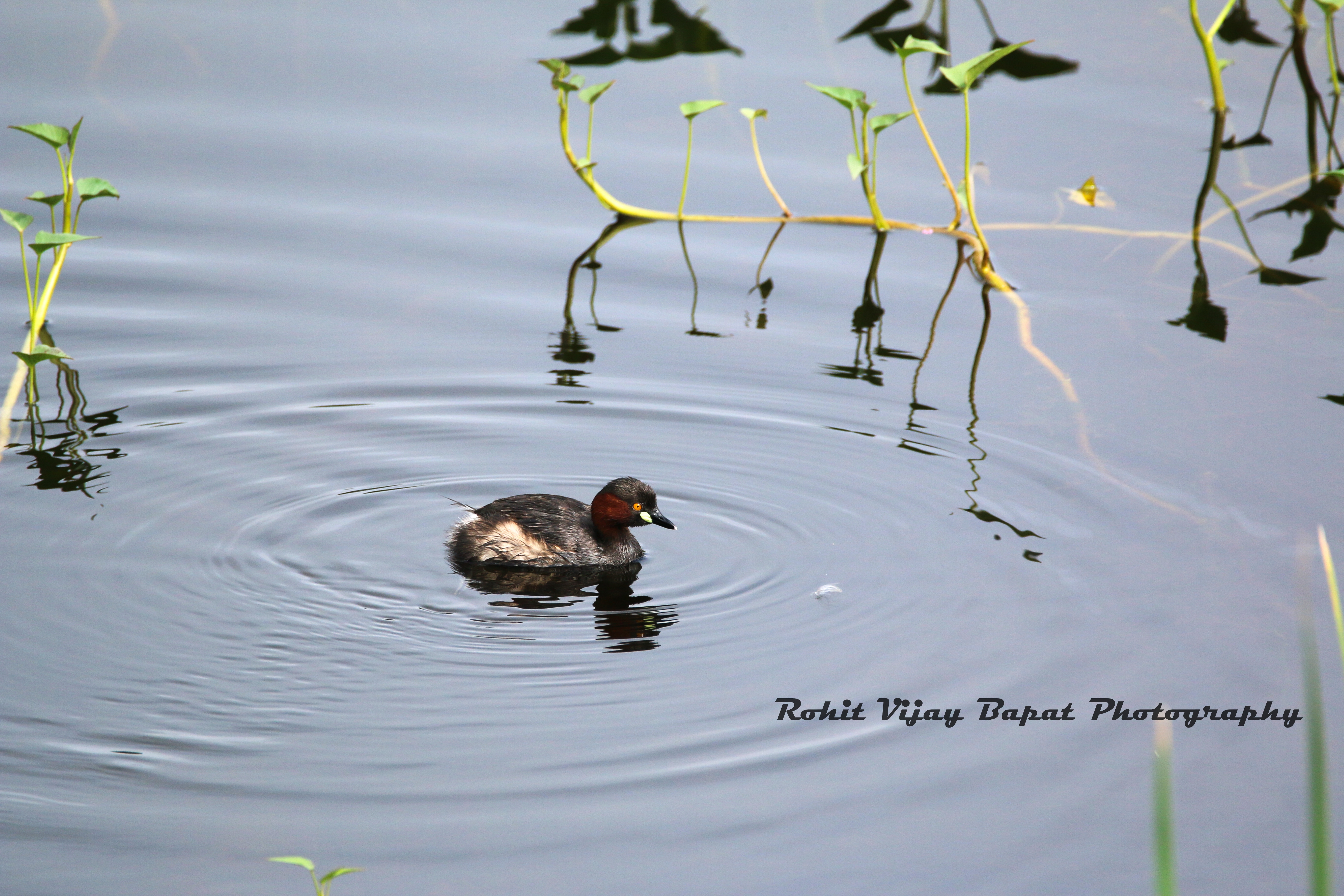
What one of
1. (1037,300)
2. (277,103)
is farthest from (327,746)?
(277,103)

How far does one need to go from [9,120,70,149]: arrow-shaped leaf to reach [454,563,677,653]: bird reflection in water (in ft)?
11.7

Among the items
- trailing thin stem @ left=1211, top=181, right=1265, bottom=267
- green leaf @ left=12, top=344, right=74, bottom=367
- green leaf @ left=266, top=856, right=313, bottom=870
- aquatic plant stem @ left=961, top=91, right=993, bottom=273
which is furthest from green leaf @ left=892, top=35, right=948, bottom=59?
green leaf @ left=266, top=856, right=313, bottom=870

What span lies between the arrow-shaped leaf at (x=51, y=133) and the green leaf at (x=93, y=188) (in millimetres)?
235

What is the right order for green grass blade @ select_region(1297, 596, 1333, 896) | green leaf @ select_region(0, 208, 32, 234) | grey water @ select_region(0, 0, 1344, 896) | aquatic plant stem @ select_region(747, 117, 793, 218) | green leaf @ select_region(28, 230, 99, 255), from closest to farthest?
green grass blade @ select_region(1297, 596, 1333, 896)
grey water @ select_region(0, 0, 1344, 896)
green leaf @ select_region(28, 230, 99, 255)
green leaf @ select_region(0, 208, 32, 234)
aquatic plant stem @ select_region(747, 117, 793, 218)

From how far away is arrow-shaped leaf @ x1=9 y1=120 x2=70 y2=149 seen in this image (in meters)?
7.88

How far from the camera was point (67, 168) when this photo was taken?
8.43 metres

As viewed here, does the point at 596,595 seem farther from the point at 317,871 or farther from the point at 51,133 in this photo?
the point at 51,133

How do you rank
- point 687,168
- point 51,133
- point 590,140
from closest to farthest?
point 51,133, point 687,168, point 590,140

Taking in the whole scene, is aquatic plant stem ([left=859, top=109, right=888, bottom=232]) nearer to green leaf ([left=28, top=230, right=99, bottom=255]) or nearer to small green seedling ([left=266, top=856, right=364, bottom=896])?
green leaf ([left=28, top=230, right=99, bottom=255])

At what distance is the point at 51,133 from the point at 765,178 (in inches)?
189

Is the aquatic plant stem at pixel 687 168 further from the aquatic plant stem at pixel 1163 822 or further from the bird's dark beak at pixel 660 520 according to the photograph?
the aquatic plant stem at pixel 1163 822

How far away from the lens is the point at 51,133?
809cm

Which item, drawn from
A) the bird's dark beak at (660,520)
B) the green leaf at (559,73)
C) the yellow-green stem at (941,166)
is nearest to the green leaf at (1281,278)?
the yellow-green stem at (941,166)

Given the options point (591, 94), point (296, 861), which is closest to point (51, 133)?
point (591, 94)
